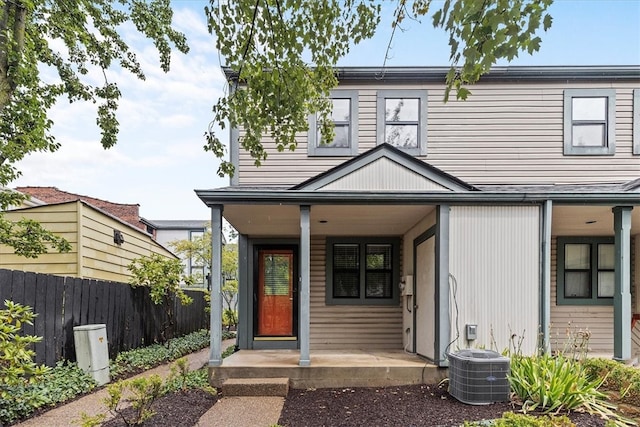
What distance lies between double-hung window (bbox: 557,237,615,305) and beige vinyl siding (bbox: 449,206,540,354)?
98.6 inches

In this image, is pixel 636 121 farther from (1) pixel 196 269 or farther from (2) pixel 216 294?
(1) pixel 196 269

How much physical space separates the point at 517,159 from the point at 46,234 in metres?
8.87

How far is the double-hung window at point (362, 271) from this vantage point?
8195 mm

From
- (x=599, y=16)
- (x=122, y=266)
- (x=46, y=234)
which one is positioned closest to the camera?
(x=46, y=234)

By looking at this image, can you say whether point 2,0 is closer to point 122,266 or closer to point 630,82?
point 122,266

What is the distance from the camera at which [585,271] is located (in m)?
7.91

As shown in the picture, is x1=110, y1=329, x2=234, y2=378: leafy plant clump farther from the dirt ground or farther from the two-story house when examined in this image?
the dirt ground

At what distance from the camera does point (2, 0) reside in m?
5.36

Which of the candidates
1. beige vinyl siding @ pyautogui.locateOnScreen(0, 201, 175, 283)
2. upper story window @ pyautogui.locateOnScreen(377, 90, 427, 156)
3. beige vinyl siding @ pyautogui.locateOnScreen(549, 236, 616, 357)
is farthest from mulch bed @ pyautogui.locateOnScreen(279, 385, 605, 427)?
beige vinyl siding @ pyautogui.locateOnScreen(0, 201, 175, 283)

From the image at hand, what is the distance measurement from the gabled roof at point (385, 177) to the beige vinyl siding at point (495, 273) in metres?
0.48

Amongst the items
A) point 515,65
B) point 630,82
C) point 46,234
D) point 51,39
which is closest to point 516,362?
point 515,65

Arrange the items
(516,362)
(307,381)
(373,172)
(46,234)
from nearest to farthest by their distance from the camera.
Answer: (516,362)
(307,381)
(373,172)
(46,234)

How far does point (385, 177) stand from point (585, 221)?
381 cm

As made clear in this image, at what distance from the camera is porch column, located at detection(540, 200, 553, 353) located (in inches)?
229
